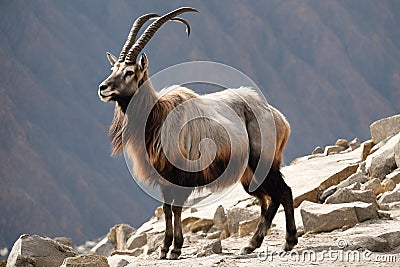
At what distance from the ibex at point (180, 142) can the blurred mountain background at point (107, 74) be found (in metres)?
36.2

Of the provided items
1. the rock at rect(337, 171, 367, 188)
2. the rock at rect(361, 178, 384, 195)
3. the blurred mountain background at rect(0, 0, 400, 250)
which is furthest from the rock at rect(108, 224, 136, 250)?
the blurred mountain background at rect(0, 0, 400, 250)

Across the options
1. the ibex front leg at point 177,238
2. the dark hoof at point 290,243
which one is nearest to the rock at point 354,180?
the dark hoof at point 290,243

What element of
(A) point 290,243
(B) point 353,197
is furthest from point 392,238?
(B) point 353,197

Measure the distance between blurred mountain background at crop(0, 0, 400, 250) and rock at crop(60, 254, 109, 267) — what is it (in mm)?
37018

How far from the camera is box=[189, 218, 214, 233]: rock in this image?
10633 millimetres

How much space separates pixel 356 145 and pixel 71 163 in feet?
115

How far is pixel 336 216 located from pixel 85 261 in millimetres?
3040

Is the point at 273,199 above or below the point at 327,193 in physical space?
below

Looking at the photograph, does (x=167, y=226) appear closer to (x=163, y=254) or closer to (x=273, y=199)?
(x=163, y=254)

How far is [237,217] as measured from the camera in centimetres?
961

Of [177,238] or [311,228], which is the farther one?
[311,228]

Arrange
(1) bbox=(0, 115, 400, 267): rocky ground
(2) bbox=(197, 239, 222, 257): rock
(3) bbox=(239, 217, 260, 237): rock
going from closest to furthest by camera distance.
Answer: (1) bbox=(0, 115, 400, 267): rocky ground → (2) bbox=(197, 239, 222, 257): rock → (3) bbox=(239, 217, 260, 237): rock

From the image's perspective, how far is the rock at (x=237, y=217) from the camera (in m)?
9.52

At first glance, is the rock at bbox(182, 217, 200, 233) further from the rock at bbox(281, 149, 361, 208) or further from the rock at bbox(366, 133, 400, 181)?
the rock at bbox(366, 133, 400, 181)
